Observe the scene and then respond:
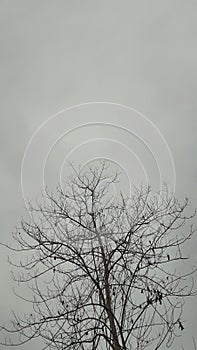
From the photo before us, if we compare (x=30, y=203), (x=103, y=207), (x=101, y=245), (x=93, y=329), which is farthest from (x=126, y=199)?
(x=93, y=329)

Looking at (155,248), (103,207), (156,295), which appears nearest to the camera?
(156,295)

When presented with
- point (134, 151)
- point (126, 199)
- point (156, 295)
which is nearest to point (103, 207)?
point (126, 199)

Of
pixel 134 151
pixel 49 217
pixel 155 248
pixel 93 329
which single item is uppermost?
pixel 134 151

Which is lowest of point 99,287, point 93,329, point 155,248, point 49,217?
point 93,329

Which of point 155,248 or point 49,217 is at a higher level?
point 49,217

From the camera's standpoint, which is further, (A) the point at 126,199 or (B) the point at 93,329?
(A) the point at 126,199

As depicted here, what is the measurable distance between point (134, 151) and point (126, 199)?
76 cm

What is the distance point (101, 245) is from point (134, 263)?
1.79 ft

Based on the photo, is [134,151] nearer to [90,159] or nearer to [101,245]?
[90,159]

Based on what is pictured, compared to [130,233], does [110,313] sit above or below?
below

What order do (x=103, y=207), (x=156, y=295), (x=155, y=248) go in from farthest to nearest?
(x=103, y=207) < (x=155, y=248) < (x=156, y=295)

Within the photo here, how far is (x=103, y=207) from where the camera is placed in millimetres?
7844

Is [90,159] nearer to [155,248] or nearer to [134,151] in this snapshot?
[134,151]

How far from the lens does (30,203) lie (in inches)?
311
